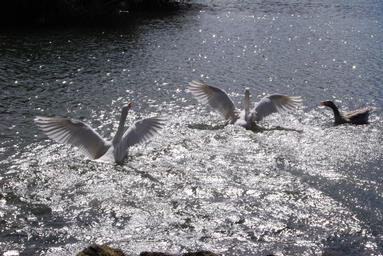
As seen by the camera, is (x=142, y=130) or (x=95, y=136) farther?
(x=142, y=130)

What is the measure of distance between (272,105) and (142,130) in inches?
198

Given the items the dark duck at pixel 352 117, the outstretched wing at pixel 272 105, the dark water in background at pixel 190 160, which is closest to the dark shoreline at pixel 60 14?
the dark water in background at pixel 190 160

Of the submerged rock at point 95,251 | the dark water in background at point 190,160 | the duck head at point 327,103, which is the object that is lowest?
the dark water in background at point 190,160

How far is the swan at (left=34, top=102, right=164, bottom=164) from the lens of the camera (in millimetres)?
12766

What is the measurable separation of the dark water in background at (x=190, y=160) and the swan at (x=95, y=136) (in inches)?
14.0

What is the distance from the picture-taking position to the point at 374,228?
1006 cm

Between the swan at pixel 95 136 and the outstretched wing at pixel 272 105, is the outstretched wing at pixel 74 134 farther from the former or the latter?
the outstretched wing at pixel 272 105

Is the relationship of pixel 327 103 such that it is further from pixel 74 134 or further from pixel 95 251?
pixel 95 251

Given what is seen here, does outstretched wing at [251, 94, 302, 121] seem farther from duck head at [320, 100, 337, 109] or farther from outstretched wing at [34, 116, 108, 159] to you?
outstretched wing at [34, 116, 108, 159]

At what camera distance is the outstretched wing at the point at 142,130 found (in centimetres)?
1330

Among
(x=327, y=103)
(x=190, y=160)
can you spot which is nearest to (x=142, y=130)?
(x=190, y=160)

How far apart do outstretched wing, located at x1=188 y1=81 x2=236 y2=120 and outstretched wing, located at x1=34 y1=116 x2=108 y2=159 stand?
4.74 metres

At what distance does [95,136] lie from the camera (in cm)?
1304

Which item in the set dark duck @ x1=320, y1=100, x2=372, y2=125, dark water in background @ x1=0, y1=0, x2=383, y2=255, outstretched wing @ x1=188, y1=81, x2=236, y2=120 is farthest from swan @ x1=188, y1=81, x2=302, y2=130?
dark duck @ x1=320, y1=100, x2=372, y2=125
